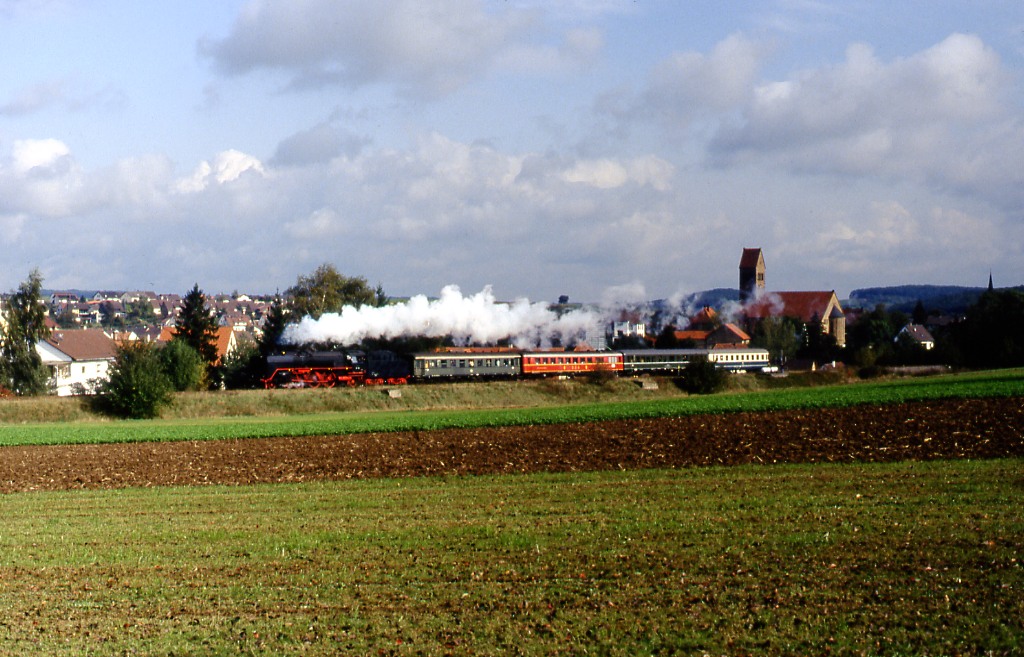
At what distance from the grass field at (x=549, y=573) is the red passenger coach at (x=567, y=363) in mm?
46524

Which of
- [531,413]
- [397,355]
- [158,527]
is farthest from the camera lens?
[397,355]

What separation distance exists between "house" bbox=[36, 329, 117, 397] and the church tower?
295 feet

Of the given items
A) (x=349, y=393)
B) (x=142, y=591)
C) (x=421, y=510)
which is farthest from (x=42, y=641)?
(x=349, y=393)

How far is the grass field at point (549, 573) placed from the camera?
10430 mm

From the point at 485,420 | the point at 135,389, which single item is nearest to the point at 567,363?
the point at 485,420

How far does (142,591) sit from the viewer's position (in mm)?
13133

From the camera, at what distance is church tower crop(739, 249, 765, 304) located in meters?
146

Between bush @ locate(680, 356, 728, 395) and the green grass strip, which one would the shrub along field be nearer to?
the green grass strip

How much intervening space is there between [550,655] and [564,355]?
5907 centimetres

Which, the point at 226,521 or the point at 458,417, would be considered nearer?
the point at 226,521

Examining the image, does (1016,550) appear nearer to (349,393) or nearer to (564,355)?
(349,393)

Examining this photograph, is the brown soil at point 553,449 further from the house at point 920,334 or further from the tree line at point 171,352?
the house at point 920,334

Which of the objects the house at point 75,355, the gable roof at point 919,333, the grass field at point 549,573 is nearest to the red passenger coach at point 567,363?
the house at point 75,355

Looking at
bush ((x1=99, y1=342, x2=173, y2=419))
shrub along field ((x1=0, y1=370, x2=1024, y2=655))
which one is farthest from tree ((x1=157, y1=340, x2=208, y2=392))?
shrub along field ((x1=0, y1=370, x2=1024, y2=655))
